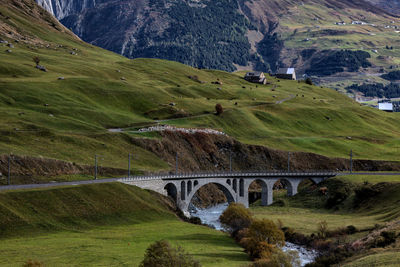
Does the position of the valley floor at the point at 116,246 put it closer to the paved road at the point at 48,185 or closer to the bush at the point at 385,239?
the paved road at the point at 48,185

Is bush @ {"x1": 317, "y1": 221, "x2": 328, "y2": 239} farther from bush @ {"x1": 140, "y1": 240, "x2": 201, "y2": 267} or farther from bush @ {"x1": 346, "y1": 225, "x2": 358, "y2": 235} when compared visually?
bush @ {"x1": 140, "y1": 240, "x2": 201, "y2": 267}

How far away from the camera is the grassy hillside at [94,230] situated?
323 feet

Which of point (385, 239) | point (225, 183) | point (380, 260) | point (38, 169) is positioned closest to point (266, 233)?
point (385, 239)

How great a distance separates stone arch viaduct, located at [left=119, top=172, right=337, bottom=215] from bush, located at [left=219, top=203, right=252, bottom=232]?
20174 millimetres

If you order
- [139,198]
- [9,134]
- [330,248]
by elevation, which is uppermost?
[9,134]

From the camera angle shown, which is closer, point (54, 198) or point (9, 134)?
point (54, 198)

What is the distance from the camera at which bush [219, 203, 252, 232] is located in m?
134

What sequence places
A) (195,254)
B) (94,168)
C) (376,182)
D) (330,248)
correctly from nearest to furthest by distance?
(195,254) < (330,248) < (94,168) < (376,182)

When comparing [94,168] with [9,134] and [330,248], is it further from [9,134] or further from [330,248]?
[330,248]

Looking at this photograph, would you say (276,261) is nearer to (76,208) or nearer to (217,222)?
(76,208)

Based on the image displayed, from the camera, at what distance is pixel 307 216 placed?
157125mm

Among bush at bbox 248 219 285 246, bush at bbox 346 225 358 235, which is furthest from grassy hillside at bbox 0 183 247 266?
bush at bbox 346 225 358 235

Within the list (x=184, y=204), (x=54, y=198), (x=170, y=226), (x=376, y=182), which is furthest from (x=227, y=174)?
(x=54, y=198)

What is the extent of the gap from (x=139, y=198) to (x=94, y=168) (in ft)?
61.6
